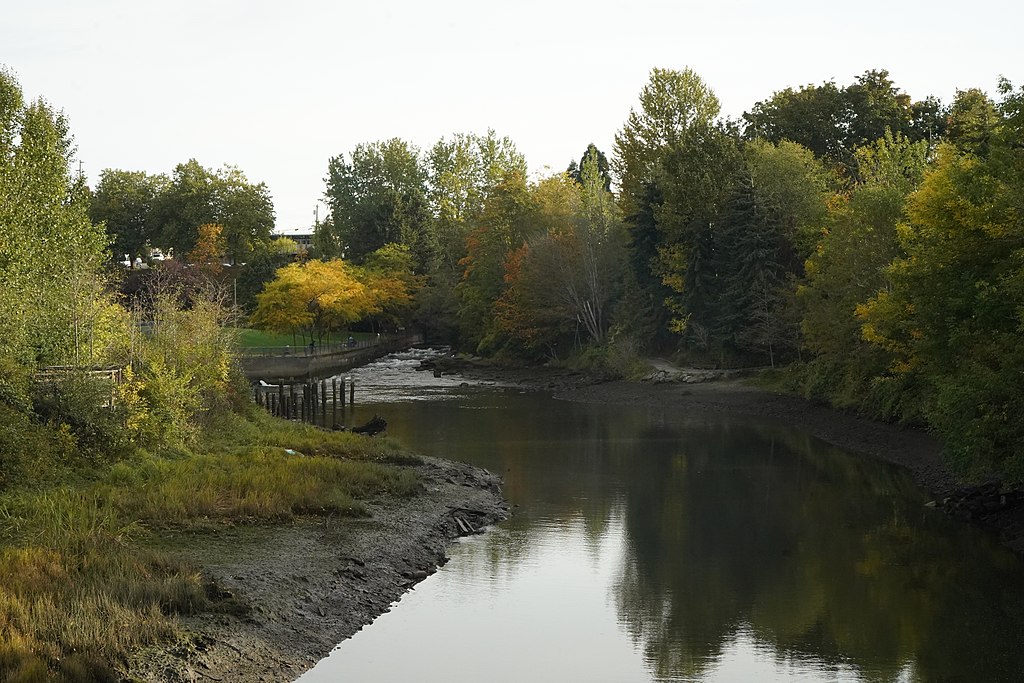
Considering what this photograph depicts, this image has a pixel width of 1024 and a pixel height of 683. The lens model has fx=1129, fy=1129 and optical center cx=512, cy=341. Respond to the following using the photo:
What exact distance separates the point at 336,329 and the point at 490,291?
866 inches

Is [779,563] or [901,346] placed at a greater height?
[901,346]

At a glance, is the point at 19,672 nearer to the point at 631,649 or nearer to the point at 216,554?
the point at 216,554

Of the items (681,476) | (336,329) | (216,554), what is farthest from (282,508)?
(336,329)

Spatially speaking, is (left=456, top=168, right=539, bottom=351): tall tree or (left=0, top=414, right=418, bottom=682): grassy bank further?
(left=456, top=168, right=539, bottom=351): tall tree

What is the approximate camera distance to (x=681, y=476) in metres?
35.0

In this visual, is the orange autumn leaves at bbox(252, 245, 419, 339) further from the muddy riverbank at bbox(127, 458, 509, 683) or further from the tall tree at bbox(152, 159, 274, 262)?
the muddy riverbank at bbox(127, 458, 509, 683)

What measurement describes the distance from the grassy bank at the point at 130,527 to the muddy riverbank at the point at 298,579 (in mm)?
445

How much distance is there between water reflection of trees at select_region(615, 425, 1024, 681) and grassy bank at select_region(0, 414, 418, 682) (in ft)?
22.9

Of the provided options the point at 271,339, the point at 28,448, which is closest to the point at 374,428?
the point at 28,448

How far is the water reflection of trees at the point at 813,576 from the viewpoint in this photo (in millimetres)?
18312

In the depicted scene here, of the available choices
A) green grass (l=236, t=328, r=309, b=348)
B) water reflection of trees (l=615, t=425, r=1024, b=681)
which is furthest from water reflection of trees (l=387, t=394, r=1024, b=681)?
green grass (l=236, t=328, r=309, b=348)

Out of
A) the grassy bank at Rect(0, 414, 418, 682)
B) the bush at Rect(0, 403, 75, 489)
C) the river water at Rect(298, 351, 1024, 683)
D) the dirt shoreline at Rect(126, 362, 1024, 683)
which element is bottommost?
the river water at Rect(298, 351, 1024, 683)

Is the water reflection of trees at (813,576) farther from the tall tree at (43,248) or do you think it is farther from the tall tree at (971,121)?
the tall tree at (43,248)

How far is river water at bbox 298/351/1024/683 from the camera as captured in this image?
17.7 meters
